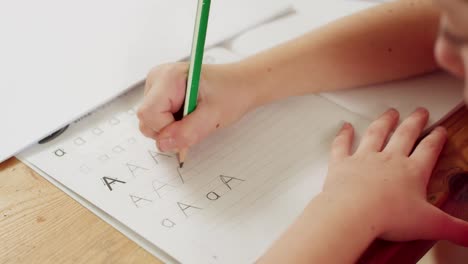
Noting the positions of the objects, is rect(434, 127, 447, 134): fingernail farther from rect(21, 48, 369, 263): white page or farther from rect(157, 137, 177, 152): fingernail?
rect(157, 137, 177, 152): fingernail

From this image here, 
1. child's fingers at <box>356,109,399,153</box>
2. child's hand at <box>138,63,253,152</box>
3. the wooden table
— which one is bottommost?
the wooden table

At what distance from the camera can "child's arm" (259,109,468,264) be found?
1.69 feet

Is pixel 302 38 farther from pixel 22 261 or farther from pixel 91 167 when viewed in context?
pixel 22 261

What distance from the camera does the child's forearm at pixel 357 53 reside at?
711 mm

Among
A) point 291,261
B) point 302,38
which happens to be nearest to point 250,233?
point 291,261

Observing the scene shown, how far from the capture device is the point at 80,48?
78cm

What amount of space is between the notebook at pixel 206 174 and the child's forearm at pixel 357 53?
0.07 ft

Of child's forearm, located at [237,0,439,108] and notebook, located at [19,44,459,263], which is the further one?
child's forearm, located at [237,0,439,108]

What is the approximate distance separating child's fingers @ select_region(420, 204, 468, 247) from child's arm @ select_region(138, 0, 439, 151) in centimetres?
22

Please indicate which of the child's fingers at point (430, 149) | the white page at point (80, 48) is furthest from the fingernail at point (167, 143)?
the child's fingers at point (430, 149)

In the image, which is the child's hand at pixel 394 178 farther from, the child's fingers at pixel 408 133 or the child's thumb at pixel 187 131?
the child's thumb at pixel 187 131

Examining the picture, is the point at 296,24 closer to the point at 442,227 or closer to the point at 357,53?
the point at 357,53

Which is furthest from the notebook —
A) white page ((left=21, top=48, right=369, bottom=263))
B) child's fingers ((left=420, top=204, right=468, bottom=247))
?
child's fingers ((left=420, top=204, right=468, bottom=247))

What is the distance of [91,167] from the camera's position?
618 millimetres
